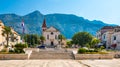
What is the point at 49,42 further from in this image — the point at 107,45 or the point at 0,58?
the point at 0,58

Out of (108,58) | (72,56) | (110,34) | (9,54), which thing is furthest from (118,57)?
(110,34)

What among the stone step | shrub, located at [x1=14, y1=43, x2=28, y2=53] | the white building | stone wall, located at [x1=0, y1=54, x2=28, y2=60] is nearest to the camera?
stone wall, located at [x1=0, y1=54, x2=28, y2=60]

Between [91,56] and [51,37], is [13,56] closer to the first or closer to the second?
[91,56]

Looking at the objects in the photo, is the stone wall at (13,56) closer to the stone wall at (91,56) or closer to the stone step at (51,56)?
the stone step at (51,56)

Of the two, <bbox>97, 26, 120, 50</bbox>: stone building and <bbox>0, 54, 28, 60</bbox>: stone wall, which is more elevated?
<bbox>97, 26, 120, 50</bbox>: stone building

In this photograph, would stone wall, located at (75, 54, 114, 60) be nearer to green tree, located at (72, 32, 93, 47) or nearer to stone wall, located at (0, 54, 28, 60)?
stone wall, located at (0, 54, 28, 60)

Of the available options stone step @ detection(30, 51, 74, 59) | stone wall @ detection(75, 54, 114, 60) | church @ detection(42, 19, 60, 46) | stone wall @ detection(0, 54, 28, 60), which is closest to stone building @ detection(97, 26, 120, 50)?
church @ detection(42, 19, 60, 46)

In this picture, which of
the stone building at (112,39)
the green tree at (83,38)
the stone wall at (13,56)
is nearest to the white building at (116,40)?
the stone building at (112,39)

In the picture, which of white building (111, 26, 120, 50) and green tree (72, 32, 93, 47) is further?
green tree (72, 32, 93, 47)

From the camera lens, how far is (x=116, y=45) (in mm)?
79375

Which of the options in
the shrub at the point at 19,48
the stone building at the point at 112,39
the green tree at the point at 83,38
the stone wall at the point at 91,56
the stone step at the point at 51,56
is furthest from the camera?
the green tree at the point at 83,38

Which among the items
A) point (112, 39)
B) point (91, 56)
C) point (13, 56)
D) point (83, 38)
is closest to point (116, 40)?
point (112, 39)

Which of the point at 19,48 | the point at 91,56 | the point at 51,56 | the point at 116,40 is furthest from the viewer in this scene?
the point at 116,40

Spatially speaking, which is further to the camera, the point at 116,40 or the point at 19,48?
the point at 116,40
